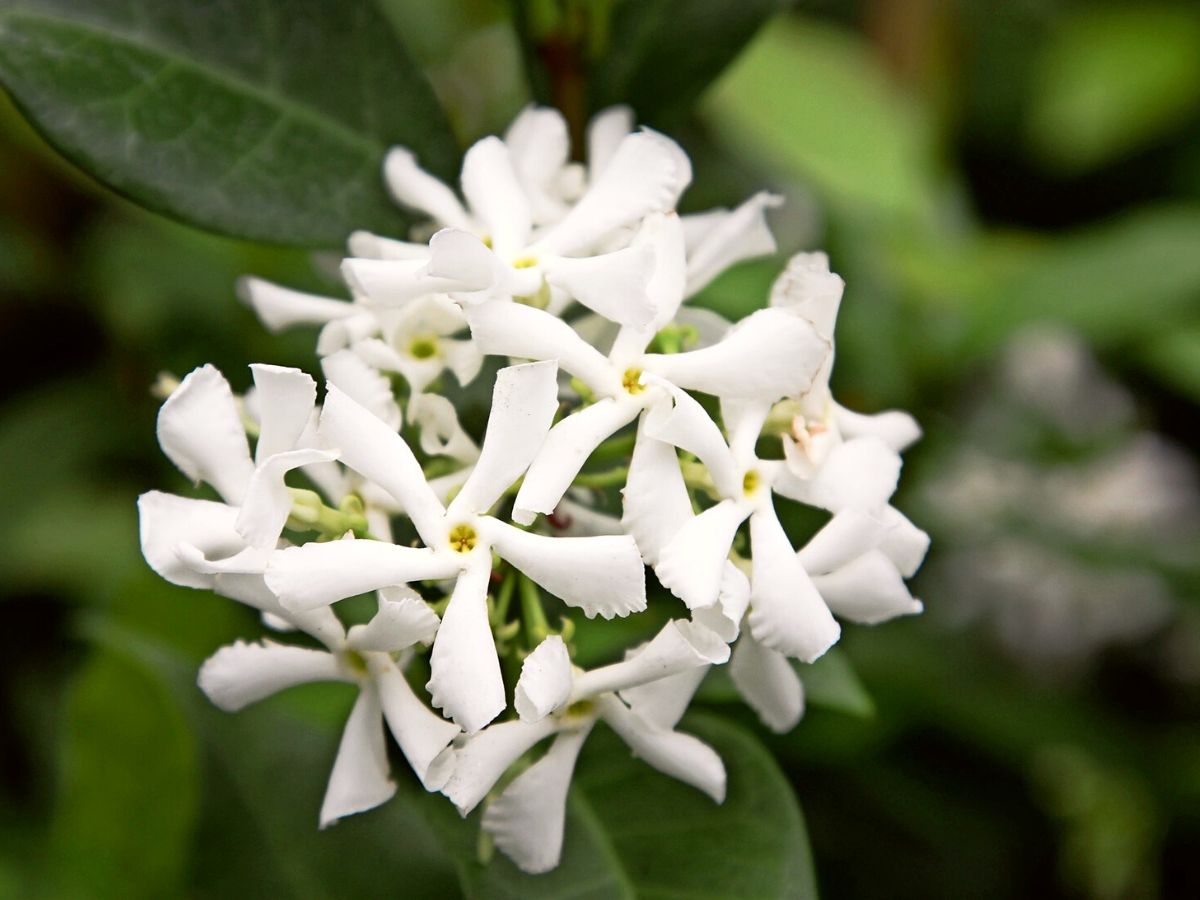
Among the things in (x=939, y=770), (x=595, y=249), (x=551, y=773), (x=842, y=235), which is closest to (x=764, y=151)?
(x=842, y=235)

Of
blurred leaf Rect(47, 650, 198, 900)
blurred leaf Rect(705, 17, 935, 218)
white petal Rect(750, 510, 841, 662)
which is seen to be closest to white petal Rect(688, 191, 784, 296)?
white petal Rect(750, 510, 841, 662)

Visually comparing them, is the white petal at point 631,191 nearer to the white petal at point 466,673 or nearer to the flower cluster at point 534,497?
the flower cluster at point 534,497

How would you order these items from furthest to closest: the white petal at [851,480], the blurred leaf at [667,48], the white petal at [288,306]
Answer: the blurred leaf at [667,48] < the white petal at [288,306] < the white petal at [851,480]

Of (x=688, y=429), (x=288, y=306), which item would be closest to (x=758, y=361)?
(x=688, y=429)

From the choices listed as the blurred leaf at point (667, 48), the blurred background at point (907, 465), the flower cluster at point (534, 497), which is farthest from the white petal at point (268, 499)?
the blurred background at point (907, 465)

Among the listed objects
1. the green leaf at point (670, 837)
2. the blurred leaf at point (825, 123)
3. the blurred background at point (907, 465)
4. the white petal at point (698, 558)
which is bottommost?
the blurred background at point (907, 465)

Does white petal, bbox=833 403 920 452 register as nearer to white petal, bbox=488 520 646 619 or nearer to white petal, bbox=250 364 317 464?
white petal, bbox=488 520 646 619

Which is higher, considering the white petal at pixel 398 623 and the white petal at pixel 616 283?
the white petal at pixel 616 283

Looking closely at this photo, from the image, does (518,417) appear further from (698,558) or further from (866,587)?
(866,587)
